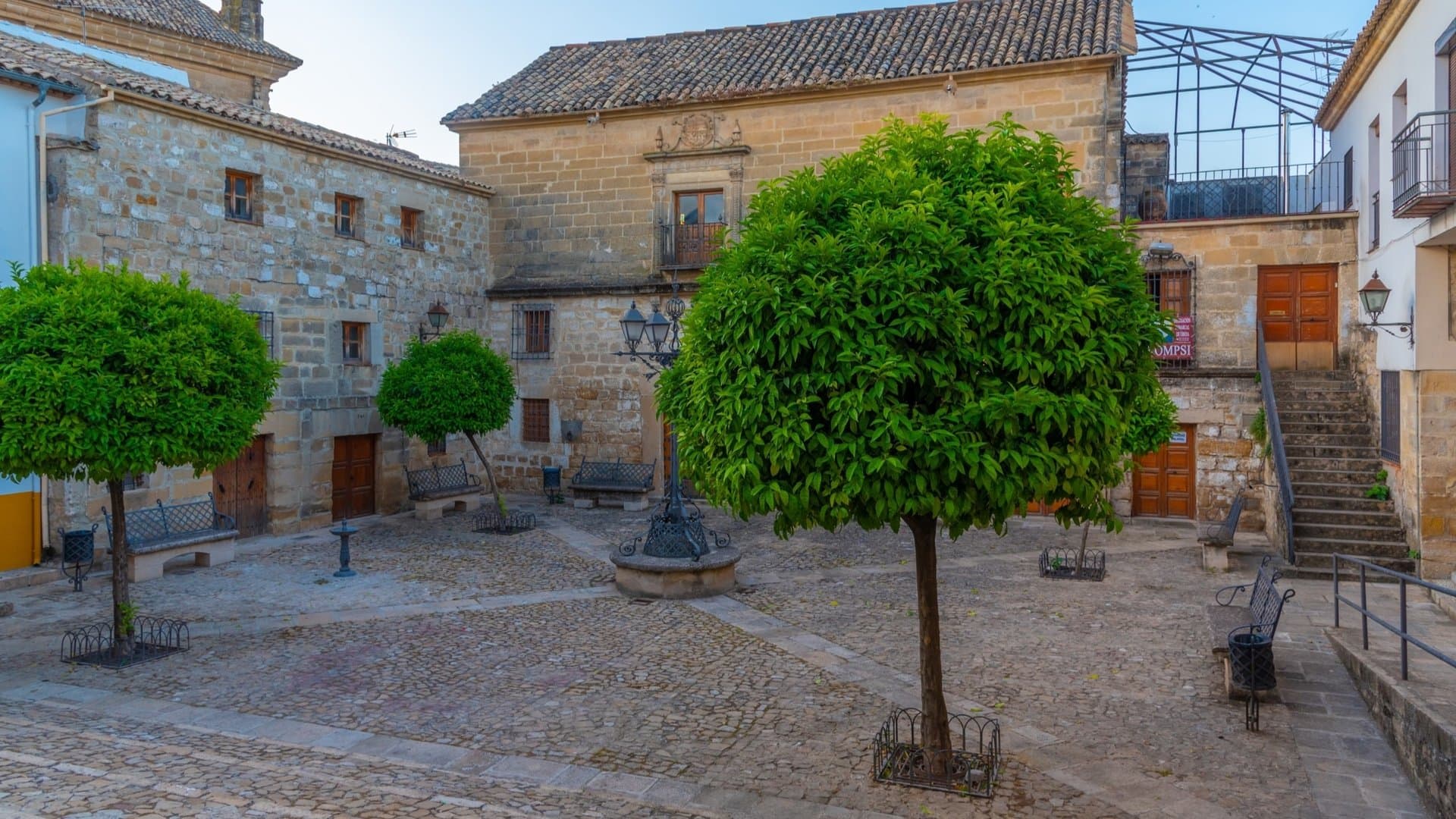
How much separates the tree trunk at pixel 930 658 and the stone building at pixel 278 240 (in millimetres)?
9893

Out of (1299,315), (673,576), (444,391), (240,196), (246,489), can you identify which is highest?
(240,196)

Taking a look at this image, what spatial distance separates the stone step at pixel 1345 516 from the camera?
12625 millimetres

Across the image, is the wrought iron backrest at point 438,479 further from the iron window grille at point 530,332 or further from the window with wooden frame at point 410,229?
the window with wooden frame at point 410,229

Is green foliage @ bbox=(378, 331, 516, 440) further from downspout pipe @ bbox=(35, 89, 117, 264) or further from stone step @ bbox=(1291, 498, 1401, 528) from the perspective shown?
stone step @ bbox=(1291, 498, 1401, 528)

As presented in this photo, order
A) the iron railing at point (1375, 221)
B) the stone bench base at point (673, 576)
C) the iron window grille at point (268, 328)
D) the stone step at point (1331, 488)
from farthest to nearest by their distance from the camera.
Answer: the iron window grille at point (268, 328), the iron railing at point (1375, 221), the stone step at point (1331, 488), the stone bench base at point (673, 576)

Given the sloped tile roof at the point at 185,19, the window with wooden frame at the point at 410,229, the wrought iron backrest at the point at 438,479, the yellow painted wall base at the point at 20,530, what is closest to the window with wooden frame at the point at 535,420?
the wrought iron backrest at the point at 438,479

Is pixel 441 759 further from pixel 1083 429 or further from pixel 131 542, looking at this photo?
pixel 131 542

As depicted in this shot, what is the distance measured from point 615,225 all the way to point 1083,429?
15.4m

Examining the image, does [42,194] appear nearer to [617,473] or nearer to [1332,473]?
[617,473]

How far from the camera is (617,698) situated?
25.8 feet

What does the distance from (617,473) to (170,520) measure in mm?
7849

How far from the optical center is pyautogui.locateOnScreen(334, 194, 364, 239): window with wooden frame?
55.2ft

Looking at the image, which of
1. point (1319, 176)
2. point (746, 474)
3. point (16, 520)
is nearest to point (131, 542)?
point (16, 520)

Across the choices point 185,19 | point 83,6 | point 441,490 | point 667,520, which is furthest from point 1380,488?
point 185,19
